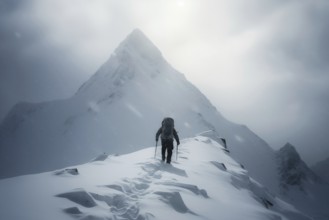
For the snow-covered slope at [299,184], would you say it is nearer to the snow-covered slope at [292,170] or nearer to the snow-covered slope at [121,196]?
the snow-covered slope at [292,170]

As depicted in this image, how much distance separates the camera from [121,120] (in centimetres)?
10838

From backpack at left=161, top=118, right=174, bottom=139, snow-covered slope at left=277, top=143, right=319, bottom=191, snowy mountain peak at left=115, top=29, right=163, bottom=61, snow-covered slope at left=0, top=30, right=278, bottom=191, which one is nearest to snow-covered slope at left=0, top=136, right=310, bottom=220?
backpack at left=161, top=118, right=174, bottom=139

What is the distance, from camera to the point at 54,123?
12912 centimetres

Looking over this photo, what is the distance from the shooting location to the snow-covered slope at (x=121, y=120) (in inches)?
4055

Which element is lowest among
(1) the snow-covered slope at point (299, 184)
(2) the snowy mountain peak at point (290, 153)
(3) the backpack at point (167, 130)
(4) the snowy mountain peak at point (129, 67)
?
(3) the backpack at point (167, 130)

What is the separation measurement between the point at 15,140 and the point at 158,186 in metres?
140

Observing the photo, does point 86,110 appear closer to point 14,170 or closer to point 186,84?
point 14,170

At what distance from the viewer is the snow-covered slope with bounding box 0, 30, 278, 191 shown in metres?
103

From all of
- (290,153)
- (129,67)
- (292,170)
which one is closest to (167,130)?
(129,67)

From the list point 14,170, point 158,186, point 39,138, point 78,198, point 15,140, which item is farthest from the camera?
point 15,140

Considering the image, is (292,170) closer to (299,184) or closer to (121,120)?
(299,184)

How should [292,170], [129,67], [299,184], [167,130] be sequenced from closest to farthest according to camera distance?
[167,130] < [129,67] < [292,170] < [299,184]

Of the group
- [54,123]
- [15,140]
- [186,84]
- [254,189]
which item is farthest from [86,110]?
[254,189]

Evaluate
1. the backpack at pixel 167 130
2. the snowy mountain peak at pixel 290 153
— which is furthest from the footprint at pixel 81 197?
the snowy mountain peak at pixel 290 153
